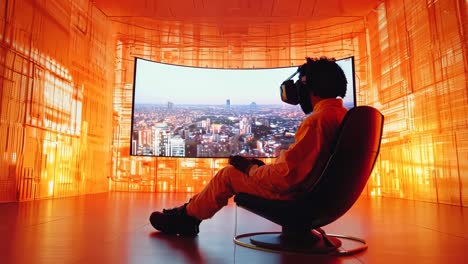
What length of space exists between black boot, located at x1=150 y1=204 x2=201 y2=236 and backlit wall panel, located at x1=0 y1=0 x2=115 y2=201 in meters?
2.51

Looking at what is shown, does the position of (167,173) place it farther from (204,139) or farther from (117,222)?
(117,222)

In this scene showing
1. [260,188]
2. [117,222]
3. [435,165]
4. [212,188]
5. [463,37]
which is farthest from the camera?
[435,165]

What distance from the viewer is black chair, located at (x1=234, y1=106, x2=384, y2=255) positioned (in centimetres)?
150

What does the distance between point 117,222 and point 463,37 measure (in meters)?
3.88

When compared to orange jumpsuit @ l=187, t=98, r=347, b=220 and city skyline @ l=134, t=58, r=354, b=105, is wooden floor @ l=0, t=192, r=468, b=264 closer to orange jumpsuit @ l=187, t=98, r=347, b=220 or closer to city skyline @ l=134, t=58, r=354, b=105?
orange jumpsuit @ l=187, t=98, r=347, b=220

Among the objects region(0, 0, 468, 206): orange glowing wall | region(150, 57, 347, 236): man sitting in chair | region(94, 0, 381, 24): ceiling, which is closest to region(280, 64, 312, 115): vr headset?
region(150, 57, 347, 236): man sitting in chair

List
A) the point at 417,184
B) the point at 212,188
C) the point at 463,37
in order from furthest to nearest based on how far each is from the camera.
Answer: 1. the point at 417,184
2. the point at 463,37
3. the point at 212,188

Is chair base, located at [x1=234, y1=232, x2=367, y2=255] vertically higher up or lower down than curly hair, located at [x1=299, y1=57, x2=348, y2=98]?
lower down

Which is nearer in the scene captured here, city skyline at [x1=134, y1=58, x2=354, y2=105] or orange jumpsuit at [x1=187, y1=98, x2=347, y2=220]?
orange jumpsuit at [x1=187, y1=98, x2=347, y2=220]

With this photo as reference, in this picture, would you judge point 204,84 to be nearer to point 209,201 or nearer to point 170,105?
point 170,105

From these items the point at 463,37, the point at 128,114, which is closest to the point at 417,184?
the point at 463,37

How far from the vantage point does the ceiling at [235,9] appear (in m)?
5.70

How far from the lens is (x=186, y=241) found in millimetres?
1830

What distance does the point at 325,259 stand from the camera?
150 centimetres
